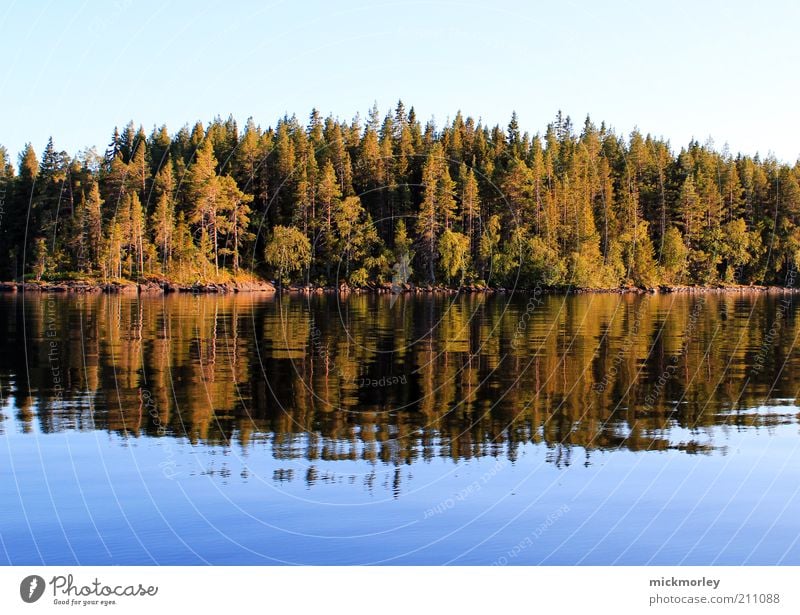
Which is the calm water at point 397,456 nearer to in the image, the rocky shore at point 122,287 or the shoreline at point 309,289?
the rocky shore at point 122,287

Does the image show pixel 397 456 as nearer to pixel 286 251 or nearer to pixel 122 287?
pixel 122 287

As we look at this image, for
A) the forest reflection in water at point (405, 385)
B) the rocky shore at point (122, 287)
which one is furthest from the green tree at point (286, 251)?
the forest reflection in water at point (405, 385)

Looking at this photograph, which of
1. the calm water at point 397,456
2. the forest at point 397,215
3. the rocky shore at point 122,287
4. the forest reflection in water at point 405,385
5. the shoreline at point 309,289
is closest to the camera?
the calm water at point 397,456

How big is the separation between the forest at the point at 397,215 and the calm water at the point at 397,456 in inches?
3768

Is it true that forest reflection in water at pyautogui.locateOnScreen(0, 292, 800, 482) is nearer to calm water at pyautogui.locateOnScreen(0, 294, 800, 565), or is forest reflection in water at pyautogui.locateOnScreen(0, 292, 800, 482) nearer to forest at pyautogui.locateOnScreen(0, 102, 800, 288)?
calm water at pyautogui.locateOnScreen(0, 294, 800, 565)

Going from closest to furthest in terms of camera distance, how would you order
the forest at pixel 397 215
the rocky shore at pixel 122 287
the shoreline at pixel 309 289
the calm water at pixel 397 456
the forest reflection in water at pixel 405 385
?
the calm water at pixel 397 456
the forest reflection in water at pixel 405 385
the rocky shore at pixel 122 287
the shoreline at pixel 309 289
the forest at pixel 397 215

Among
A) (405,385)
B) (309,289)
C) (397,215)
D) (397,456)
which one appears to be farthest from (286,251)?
(397,456)

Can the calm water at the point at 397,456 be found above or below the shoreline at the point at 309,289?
below

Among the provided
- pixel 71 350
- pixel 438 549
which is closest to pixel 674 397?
pixel 438 549

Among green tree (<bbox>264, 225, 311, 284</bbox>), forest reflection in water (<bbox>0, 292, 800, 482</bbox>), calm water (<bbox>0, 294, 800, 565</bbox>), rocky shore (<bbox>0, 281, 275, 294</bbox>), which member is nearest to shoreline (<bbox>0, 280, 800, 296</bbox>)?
rocky shore (<bbox>0, 281, 275, 294</bbox>)

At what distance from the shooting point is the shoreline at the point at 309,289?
4884 inches

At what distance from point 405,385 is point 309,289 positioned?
344ft

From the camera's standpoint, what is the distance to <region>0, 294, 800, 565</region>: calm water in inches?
589

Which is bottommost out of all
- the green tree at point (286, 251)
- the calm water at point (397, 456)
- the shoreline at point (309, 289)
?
the calm water at point (397, 456)
